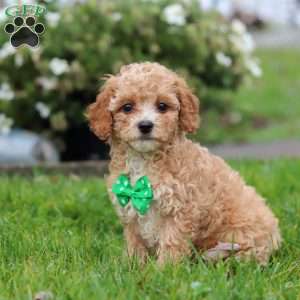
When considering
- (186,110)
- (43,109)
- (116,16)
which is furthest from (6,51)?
(186,110)

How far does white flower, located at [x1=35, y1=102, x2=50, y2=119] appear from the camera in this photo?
960cm

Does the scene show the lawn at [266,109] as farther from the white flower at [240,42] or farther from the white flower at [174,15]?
the white flower at [174,15]

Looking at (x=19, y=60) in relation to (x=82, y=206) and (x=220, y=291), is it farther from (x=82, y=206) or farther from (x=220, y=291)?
(x=220, y=291)

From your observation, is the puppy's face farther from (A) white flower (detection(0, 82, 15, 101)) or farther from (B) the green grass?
(A) white flower (detection(0, 82, 15, 101))

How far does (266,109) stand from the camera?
13.3 m

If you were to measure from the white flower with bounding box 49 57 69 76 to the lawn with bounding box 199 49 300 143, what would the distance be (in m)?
2.50

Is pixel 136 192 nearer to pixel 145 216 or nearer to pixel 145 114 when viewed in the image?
pixel 145 216

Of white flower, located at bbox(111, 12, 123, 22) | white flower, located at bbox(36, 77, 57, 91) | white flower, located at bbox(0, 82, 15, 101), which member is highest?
white flower, located at bbox(111, 12, 123, 22)

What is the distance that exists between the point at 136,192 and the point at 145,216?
17 cm

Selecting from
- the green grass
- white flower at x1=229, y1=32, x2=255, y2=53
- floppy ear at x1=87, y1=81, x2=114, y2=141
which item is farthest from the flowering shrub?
floppy ear at x1=87, y1=81, x2=114, y2=141

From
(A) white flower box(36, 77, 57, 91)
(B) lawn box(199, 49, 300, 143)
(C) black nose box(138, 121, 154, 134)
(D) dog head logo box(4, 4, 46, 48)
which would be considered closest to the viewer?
(C) black nose box(138, 121, 154, 134)

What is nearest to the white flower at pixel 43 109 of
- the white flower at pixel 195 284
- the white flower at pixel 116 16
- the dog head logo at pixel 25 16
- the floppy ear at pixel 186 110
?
the white flower at pixel 116 16

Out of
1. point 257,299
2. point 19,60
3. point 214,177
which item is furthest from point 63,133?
point 257,299

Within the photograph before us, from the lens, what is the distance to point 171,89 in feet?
15.6
